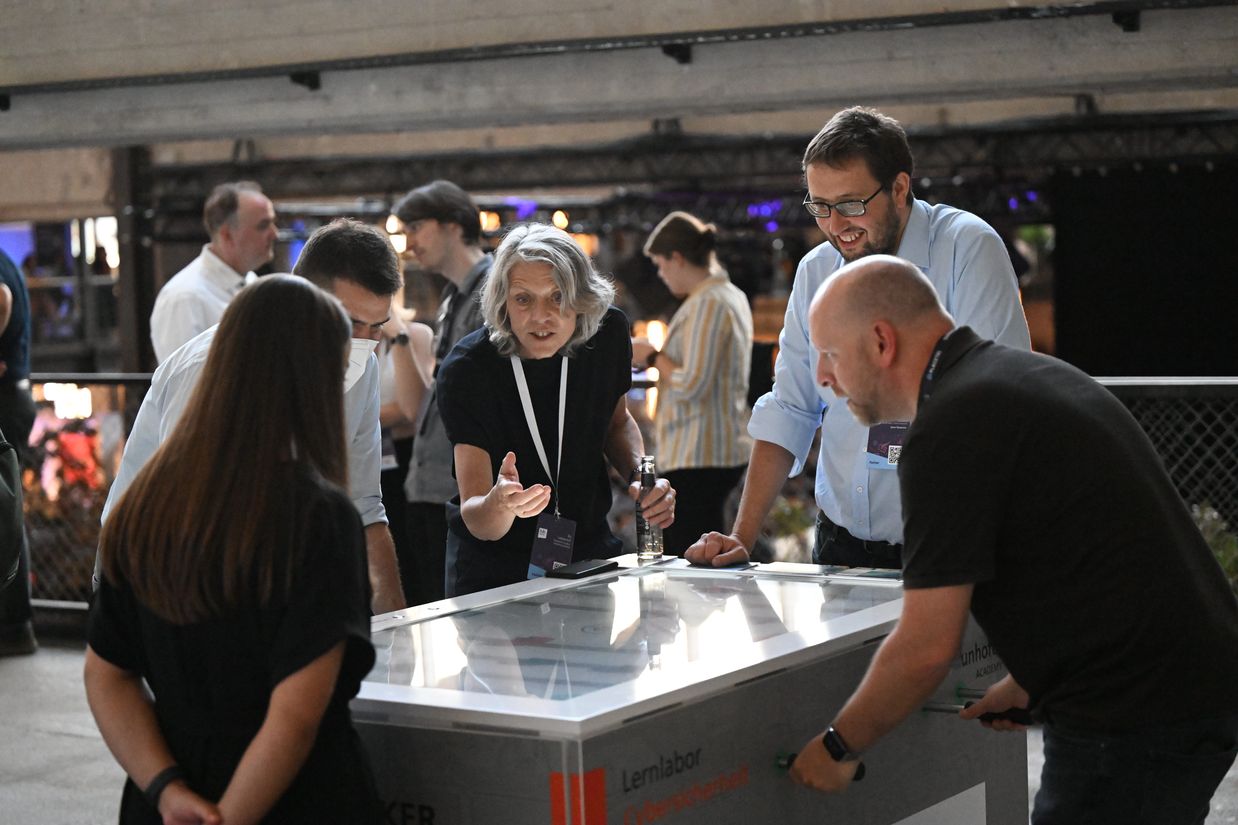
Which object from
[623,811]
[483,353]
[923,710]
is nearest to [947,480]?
[623,811]

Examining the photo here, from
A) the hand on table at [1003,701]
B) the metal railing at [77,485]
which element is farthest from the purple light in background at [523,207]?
the hand on table at [1003,701]

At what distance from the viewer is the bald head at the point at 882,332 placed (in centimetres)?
208

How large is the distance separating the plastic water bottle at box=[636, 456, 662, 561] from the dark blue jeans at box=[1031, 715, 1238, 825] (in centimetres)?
130

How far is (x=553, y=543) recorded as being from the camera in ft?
10.1

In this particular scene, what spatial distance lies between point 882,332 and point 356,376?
4.28ft

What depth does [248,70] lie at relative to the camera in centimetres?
672

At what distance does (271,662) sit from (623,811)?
484 mm

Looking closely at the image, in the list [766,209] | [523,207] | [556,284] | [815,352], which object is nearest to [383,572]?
[556,284]

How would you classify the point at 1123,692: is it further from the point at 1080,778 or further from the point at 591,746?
the point at 591,746

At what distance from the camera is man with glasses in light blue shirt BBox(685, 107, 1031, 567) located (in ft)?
9.53

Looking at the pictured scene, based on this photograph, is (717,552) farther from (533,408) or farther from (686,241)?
(686,241)

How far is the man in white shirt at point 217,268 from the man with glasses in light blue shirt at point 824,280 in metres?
2.49

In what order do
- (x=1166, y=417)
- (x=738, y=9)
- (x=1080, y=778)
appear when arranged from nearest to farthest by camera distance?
(x=1080, y=778) → (x=1166, y=417) → (x=738, y=9)

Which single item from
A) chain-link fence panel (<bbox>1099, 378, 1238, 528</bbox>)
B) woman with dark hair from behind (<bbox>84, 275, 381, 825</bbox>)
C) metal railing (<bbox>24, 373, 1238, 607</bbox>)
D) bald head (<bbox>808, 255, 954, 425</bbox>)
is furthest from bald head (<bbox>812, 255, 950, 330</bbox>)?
metal railing (<bbox>24, 373, 1238, 607</bbox>)
